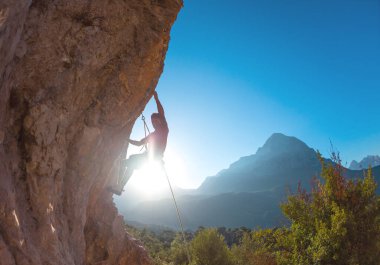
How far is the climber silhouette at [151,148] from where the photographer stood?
1016cm

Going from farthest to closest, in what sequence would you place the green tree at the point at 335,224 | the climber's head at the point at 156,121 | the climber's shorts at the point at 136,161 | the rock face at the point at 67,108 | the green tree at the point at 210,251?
the green tree at the point at 210,251
the green tree at the point at 335,224
the climber's shorts at the point at 136,161
the climber's head at the point at 156,121
the rock face at the point at 67,108

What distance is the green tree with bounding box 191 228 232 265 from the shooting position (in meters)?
34.0

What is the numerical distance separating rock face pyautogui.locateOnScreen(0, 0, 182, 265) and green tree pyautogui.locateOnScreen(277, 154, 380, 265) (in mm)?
A: 9606

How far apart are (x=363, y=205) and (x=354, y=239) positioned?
180 centimetres

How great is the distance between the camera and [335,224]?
46.5ft

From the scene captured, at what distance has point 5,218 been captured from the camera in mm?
4457

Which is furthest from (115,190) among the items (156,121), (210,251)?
(210,251)

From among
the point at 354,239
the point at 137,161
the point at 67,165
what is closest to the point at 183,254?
the point at 354,239

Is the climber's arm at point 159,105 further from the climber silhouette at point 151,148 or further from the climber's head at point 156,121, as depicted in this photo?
the climber's head at point 156,121

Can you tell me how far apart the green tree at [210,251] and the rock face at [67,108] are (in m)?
25.8

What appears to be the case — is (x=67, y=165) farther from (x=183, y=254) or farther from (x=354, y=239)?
(x=183, y=254)

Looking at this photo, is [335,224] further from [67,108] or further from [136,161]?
[67,108]

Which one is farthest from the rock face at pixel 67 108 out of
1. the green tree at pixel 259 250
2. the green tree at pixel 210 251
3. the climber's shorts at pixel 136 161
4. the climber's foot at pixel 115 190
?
the green tree at pixel 210 251

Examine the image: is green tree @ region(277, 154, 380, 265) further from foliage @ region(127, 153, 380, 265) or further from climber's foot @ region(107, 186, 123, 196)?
climber's foot @ region(107, 186, 123, 196)
